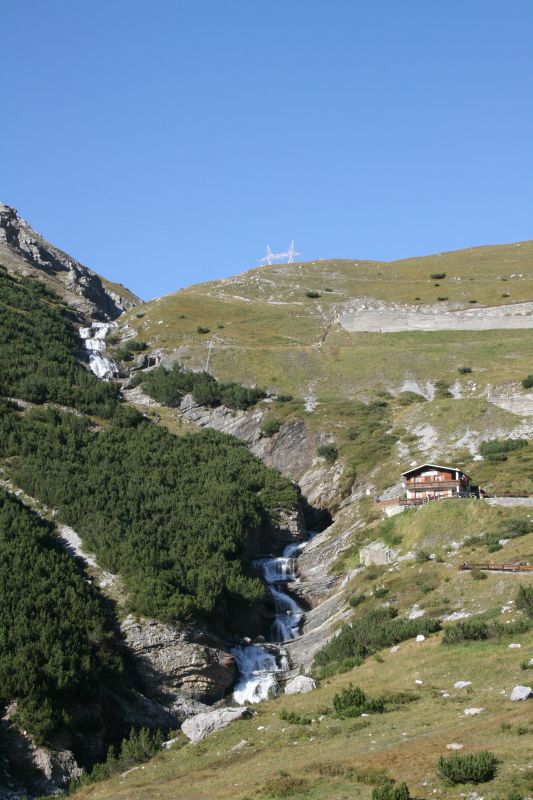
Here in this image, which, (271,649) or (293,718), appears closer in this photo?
(293,718)

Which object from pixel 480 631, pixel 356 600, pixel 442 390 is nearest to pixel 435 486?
pixel 356 600

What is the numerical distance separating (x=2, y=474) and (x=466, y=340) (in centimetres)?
8233

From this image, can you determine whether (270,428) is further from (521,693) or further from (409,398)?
(521,693)

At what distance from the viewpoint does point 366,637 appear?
46938mm

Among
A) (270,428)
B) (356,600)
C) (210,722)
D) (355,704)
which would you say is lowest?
(210,722)

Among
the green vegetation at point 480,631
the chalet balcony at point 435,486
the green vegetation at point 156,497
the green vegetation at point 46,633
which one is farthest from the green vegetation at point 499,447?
the green vegetation at point 46,633

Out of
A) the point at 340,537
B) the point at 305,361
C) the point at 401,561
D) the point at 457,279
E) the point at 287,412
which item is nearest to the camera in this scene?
the point at 401,561

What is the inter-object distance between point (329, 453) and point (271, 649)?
33110 millimetres

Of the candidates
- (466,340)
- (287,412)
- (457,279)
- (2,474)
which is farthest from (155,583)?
(457,279)

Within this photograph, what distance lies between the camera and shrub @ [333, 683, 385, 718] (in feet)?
105

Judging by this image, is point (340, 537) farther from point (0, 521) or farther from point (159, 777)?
point (159, 777)

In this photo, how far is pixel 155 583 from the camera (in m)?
59.2

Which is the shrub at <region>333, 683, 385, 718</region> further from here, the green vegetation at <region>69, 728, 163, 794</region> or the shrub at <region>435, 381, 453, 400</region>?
the shrub at <region>435, 381, 453, 400</region>

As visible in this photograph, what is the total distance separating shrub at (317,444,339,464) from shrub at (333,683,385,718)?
54.1 metres
